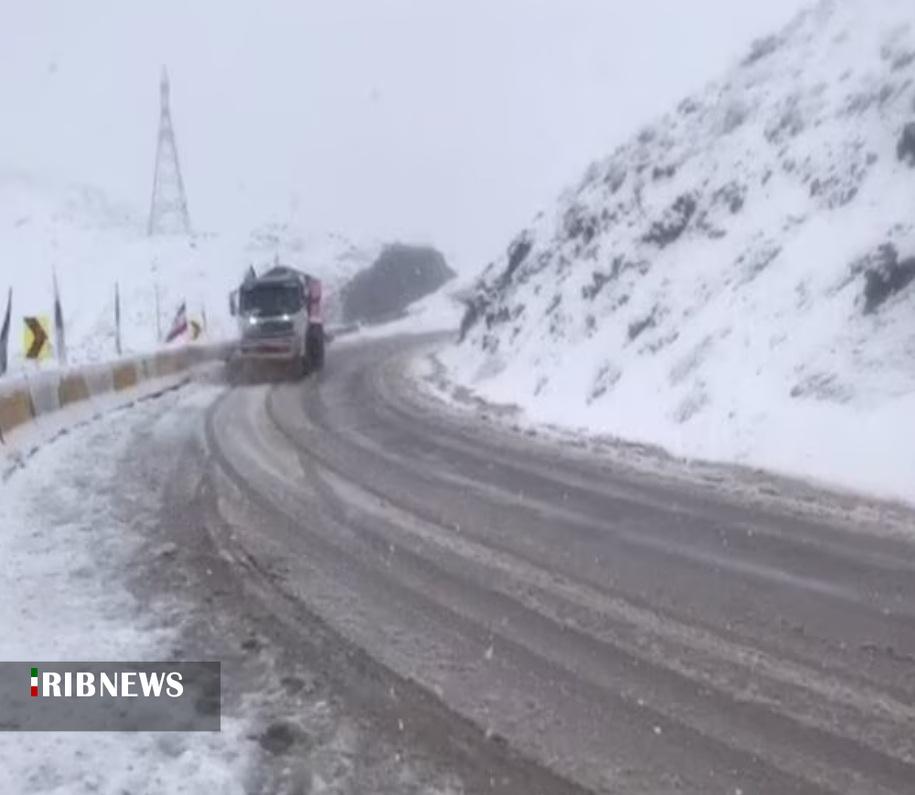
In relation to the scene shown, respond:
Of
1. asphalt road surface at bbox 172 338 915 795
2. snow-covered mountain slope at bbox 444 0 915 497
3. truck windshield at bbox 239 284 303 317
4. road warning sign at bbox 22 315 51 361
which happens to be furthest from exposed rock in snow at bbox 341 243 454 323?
asphalt road surface at bbox 172 338 915 795

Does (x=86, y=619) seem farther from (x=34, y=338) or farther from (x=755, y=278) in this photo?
(x=34, y=338)

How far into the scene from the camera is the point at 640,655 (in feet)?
20.2

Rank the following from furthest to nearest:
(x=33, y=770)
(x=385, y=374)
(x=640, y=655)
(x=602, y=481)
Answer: (x=385, y=374) < (x=602, y=481) < (x=640, y=655) < (x=33, y=770)

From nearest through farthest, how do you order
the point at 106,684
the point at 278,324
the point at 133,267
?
the point at 106,684 < the point at 278,324 < the point at 133,267

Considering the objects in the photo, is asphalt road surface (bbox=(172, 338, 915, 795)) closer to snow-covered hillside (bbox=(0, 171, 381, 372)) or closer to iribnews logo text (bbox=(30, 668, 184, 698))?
iribnews logo text (bbox=(30, 668, 184, 698))

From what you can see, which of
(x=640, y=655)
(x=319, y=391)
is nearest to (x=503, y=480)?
(x=640, y=655)

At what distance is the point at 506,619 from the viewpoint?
681cm

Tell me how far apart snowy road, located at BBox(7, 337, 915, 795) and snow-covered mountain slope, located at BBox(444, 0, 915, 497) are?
1.99 m

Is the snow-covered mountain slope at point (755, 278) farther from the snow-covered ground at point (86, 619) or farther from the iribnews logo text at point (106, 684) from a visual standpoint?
the iribnews logo text at point (106, 684)

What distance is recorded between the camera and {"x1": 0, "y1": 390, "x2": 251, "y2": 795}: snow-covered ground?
4746 mm

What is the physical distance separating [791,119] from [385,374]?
37.4 ft

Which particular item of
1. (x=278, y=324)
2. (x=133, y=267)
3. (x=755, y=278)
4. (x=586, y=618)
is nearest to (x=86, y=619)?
(x=586, y=618)

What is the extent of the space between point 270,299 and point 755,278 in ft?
51.2

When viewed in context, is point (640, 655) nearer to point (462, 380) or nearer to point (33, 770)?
point (33, 770)
